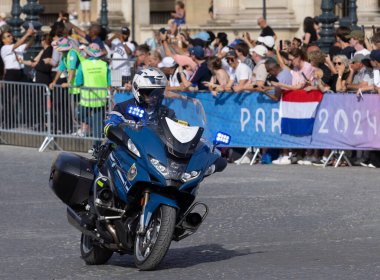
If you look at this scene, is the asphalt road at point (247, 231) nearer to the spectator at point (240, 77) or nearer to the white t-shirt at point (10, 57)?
the spectator at point (240, 77)

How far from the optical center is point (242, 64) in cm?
2019

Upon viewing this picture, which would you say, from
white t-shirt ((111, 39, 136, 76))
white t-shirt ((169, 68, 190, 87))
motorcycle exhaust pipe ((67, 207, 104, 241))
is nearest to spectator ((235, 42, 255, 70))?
white t-shirt ((169, 68, 190, 87))

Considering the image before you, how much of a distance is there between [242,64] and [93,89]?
220cm

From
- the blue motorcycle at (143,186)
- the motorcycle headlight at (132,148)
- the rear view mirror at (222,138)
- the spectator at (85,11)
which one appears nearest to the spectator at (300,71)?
the blue motorcycle at (143,186)

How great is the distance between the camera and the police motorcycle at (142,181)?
10.2 m

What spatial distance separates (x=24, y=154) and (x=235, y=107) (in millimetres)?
3235

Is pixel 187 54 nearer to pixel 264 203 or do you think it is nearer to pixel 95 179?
pixel 264 203

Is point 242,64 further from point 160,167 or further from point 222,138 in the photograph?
point 160,167

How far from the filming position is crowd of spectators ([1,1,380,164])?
1917 cm

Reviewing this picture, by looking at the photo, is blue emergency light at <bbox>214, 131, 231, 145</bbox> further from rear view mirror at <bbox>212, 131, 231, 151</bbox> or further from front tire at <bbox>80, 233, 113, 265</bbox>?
front tire at <bbox>80, 233, 113, 265</bbox>

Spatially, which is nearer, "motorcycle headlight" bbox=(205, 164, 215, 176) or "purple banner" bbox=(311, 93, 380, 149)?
"motorcycle headlight" bbox=(205, 164, 215, 176)

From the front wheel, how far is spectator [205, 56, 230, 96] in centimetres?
952

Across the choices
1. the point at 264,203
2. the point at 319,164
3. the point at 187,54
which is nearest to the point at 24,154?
the point at 187,54

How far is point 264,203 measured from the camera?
15109 millimetres
